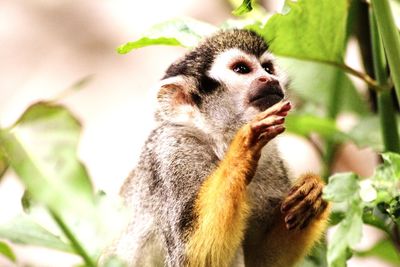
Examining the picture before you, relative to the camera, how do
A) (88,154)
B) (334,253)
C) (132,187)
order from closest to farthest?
(334,253)
(132,187)
(88,154)

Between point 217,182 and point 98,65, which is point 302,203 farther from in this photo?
point 98,65

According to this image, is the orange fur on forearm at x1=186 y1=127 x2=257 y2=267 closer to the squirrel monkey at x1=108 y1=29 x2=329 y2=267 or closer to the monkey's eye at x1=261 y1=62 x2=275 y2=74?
the squirrel monkey at x1=108 y1=29 x2=329 y2=267

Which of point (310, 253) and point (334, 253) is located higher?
point (334, 253)

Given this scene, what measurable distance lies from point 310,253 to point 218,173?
579mm

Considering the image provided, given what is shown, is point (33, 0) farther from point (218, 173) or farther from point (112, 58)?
point (218, 173)

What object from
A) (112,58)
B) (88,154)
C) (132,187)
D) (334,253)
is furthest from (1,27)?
(334,253)

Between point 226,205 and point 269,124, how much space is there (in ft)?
1.11

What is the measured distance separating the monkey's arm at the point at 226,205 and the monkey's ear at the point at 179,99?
324 millimetres

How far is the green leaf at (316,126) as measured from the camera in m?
2.97

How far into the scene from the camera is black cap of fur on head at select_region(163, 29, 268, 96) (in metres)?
2.76

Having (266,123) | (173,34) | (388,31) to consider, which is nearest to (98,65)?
(173,34)

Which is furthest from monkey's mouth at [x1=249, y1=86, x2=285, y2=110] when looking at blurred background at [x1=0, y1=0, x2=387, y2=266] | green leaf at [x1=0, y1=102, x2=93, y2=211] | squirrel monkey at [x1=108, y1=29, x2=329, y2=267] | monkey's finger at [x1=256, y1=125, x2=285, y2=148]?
blurred background at [x1=0, y1=0, x2=387, y2=266]

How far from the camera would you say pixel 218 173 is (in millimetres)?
2400

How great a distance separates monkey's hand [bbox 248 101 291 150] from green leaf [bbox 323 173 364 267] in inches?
19.8
